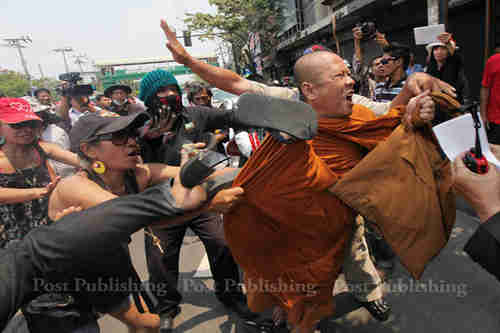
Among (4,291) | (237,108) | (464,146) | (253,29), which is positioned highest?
(253,29)

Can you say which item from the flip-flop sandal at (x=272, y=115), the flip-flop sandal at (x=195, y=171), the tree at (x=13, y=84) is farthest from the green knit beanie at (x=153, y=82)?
the tree at (x=13, y=84)

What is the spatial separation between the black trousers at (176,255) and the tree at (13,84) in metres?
61.7

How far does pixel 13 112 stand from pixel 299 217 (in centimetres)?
232

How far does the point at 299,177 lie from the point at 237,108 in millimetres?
483

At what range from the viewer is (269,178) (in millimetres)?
1390

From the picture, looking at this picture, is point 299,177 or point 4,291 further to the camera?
point 299,177

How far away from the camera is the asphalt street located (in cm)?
202

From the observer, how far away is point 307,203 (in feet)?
4.78

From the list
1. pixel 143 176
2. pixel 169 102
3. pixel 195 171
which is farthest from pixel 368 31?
pixel 195 171

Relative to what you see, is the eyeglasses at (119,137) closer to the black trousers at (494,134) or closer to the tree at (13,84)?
the black trousers at (494,134)

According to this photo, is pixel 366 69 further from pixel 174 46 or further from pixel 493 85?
pixel 174 46

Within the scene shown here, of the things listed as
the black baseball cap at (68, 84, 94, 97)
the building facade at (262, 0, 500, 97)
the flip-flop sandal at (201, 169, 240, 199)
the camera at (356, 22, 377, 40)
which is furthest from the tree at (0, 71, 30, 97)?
the flip-flop sandal at (201, 169, 240, 199)

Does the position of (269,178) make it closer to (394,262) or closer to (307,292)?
(307,292)

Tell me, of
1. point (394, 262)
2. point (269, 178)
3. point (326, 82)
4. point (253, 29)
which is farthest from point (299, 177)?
point (253, 29)
